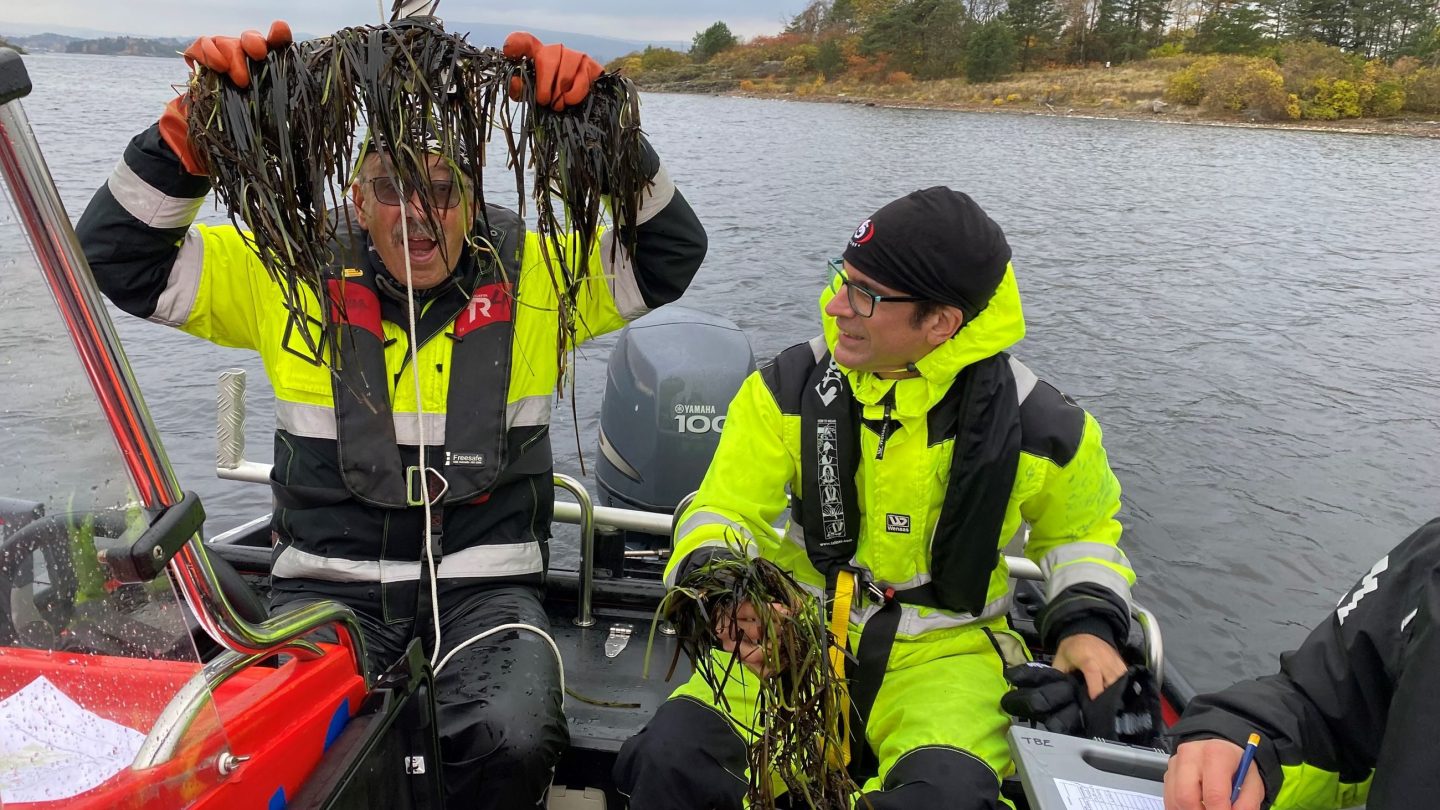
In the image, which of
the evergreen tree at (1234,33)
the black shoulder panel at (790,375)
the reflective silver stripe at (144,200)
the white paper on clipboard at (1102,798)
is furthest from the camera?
the evergreen tree at (1234,33)

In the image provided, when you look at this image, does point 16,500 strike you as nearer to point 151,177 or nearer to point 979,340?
point 151,177

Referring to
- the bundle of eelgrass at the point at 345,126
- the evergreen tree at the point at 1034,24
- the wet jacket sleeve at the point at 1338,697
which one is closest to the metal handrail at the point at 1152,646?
the wet jacket sleeve at the point at 1338,697

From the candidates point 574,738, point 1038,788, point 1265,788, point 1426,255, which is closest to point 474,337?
point 574,738

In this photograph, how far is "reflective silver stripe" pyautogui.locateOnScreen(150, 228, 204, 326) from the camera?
95.6 inches

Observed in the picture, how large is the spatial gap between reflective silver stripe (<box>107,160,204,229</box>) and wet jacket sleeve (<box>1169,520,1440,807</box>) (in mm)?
2443

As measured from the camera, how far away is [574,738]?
2.58 m

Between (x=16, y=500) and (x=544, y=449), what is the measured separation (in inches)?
63.3

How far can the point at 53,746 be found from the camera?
117cm

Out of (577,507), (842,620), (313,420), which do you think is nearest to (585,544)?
(577,507)

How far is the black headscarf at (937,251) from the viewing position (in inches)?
88.0

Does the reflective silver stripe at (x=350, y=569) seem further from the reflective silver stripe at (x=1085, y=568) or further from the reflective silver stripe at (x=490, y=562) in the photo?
the reflective silver stripe at (x=1085, y=568)

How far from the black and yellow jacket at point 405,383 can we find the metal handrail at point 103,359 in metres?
1.06

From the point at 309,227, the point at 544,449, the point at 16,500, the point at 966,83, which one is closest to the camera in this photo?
the point at 16,500

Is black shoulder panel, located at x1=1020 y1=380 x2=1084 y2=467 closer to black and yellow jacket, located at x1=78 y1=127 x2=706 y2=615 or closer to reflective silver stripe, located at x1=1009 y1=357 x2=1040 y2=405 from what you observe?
reflective silver stripe, located at x1=1009 y1=357 x2=1040 y2=405
